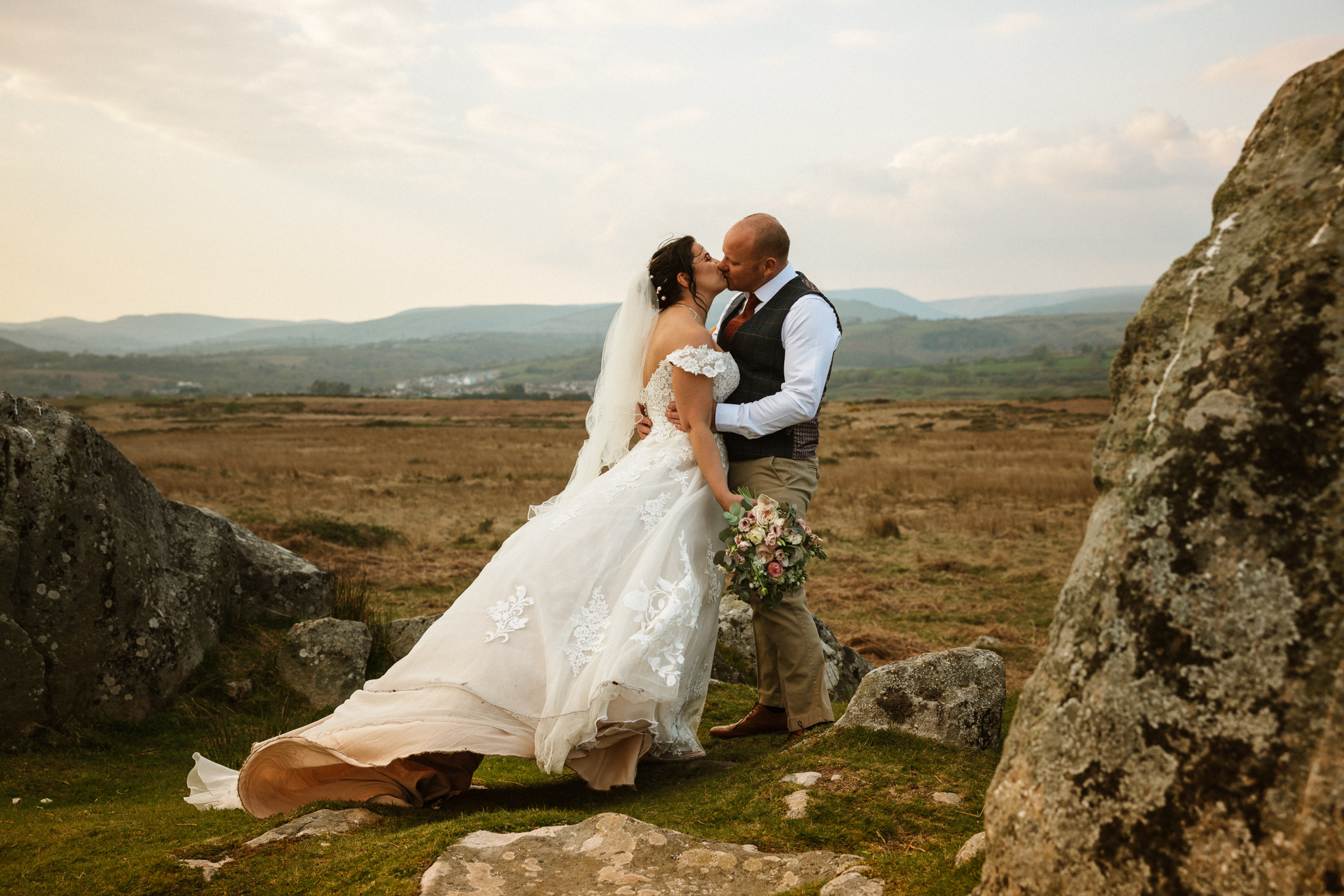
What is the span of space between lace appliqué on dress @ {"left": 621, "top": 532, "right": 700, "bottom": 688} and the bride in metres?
0.01

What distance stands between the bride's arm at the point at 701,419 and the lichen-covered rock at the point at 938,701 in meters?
1.45

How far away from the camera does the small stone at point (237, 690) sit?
22.7 ft

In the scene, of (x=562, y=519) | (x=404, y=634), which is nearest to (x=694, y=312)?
(x=562, y=519)

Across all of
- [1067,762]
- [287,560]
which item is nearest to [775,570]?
[1067,762]

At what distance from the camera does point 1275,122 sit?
8.35ft

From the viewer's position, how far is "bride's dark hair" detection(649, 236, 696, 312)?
19.5 ft

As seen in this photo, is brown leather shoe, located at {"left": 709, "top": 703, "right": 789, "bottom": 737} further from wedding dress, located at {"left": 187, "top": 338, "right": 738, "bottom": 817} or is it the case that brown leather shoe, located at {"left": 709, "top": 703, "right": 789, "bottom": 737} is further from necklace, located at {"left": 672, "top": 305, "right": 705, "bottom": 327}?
necklace, located at {"left": 672, "top": 305, "right": 705, "bottom": 327}

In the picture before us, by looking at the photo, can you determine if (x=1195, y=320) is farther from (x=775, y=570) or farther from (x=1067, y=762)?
(x=775, y=570)

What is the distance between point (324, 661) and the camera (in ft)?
23.9

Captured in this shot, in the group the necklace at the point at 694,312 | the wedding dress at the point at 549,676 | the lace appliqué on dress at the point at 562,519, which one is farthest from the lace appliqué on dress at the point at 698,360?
the lace appliqué on dress at the point at 562,519

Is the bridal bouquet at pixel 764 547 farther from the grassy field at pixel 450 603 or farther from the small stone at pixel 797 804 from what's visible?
the small stone at pixel 797 804

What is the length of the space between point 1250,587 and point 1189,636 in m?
0.18

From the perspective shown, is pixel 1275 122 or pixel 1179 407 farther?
pixel 1275 122

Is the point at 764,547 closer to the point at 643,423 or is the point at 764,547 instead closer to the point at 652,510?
the point at 652,510
